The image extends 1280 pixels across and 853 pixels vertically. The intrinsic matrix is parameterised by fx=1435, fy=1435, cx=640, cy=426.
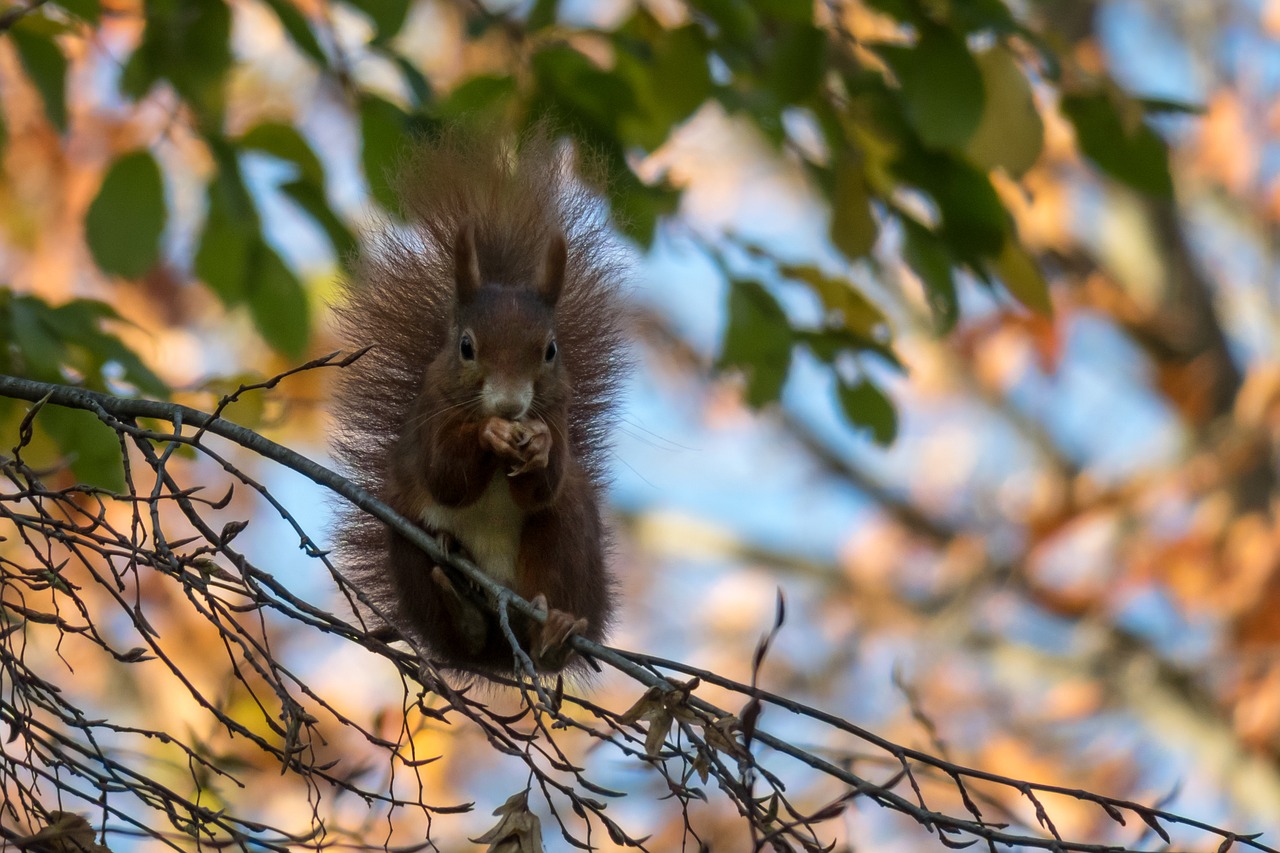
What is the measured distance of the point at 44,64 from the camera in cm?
296

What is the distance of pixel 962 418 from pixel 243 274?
650 cm

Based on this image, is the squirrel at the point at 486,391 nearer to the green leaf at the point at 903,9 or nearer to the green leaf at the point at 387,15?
the green leaf at the point at 387,15

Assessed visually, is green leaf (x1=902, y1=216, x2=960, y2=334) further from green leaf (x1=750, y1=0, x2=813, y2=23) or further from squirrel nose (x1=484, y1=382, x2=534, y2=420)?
squirrel nose (x1=484, y1=382, x2=534, y2=420)

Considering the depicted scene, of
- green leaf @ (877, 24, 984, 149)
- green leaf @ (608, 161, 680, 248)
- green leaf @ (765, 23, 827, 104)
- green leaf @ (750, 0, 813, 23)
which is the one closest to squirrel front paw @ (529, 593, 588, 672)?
green leaf @ (608, 161, 680, 248)

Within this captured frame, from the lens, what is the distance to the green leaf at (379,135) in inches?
114

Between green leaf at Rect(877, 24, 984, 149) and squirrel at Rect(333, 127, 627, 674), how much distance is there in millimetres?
629

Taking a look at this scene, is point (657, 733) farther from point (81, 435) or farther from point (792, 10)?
point (792, 10)

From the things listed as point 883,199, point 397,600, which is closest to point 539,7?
point 883,199

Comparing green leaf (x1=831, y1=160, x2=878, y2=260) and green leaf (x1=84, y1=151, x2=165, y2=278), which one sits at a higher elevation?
green leaf (x1=84, y1=151, x2=165, y2=278)

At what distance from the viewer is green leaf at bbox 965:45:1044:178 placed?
269 cm

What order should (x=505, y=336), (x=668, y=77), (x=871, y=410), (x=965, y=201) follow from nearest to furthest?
(x=505, y=336) < (x=668, y=77) < (x=965, y=201) < (x=871, y=410)

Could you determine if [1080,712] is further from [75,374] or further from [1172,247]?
[75,374]

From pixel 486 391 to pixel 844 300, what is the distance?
123 centimetres

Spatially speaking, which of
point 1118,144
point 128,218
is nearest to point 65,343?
point 128,218
